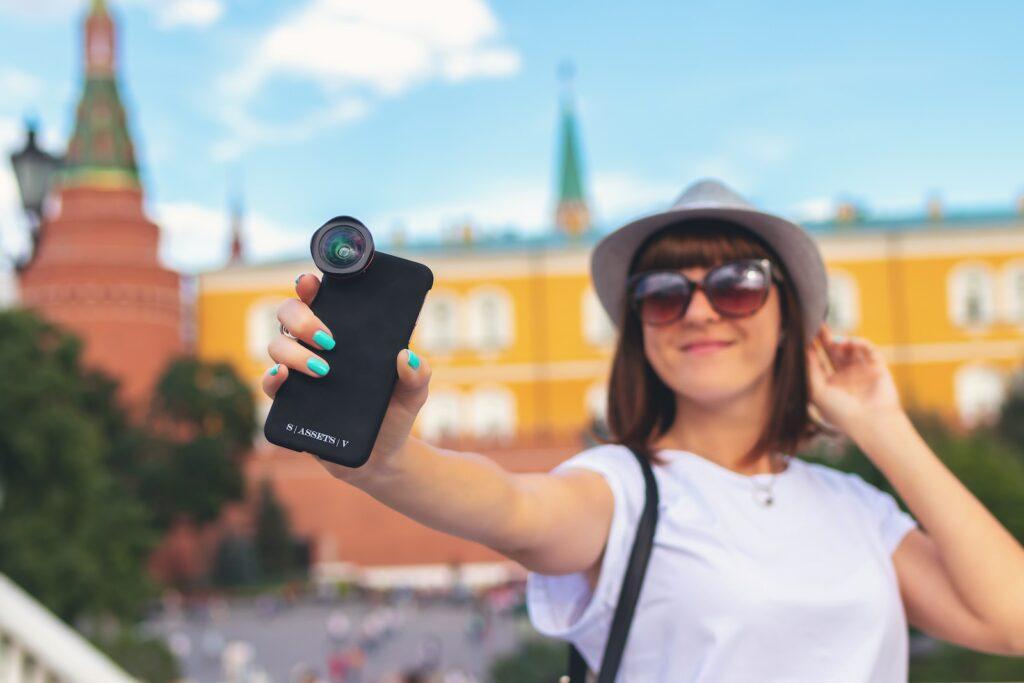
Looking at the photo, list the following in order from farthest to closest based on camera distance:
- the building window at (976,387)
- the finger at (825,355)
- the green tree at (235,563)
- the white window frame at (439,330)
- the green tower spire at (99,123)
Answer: the white window frame at (439,330), the green tower spire at (99,123), the building window at (976,387), the green tree at (235,563), the finger at (825,355)

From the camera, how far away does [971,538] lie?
169cm

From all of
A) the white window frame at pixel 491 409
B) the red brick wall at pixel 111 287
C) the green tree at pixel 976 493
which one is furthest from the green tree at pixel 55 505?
the white window frame at pixel 491 409

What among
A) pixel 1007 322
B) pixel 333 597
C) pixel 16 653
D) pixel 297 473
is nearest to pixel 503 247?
pixel 297 473

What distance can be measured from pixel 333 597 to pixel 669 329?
2475 cm

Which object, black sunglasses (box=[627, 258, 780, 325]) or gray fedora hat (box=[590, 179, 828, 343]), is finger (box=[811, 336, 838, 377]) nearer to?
gray fedora hat (box=[590, 179, 828, 343])

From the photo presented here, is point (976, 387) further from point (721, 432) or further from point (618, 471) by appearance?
point (618, 471)

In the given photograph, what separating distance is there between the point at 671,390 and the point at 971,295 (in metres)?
29.8

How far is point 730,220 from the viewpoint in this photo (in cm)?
181

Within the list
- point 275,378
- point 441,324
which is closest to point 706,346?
point 275,378

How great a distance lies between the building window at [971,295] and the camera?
2891cm

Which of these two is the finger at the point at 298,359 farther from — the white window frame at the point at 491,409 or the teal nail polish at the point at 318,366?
the white window frame at the point at 491,409

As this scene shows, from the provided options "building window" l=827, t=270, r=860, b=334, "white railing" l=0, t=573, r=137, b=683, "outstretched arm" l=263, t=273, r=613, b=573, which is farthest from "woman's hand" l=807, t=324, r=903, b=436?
"building window" l=827, t=270, r=860, b=334

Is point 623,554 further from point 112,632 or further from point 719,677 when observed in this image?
point 112,632

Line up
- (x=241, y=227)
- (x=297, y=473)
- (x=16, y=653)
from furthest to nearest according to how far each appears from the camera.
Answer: (x=241, y=227) → (x=297, y=473) → (x=16, y=653)
